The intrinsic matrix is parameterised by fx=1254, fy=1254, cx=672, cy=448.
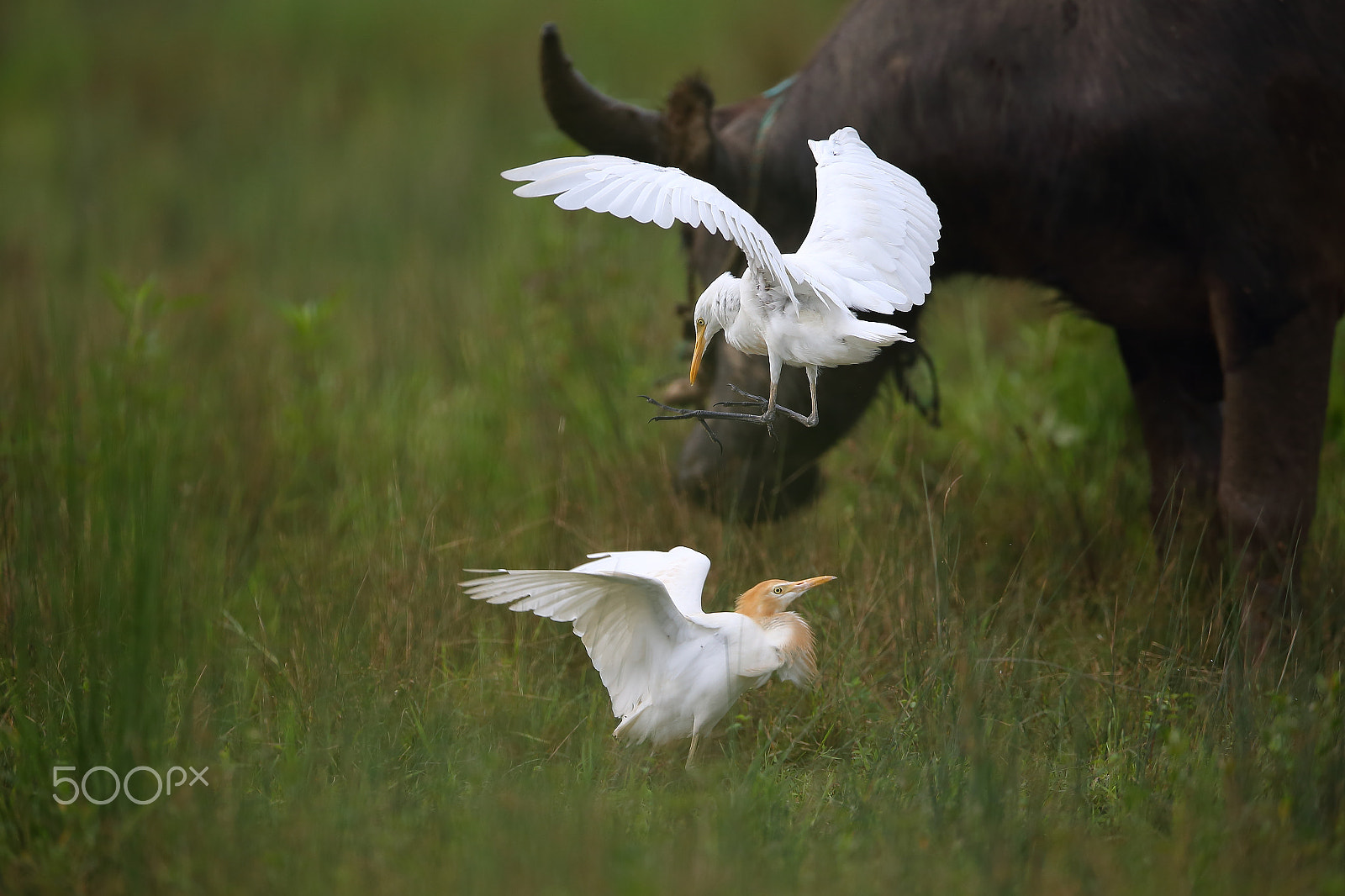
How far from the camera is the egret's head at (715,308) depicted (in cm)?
286

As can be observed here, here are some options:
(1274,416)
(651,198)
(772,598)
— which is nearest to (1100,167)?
(1274,416)

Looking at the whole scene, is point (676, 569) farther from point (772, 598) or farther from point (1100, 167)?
point (1100, 167)

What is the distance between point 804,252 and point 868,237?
0.51 feet

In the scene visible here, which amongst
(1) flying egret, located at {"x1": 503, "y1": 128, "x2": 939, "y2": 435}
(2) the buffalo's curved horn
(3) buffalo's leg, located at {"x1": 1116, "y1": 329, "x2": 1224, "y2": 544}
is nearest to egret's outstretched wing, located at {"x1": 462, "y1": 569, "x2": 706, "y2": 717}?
(1) flying egret, located at {"x1": 503, "y1": 128, "x2": 939, "y2": 435}

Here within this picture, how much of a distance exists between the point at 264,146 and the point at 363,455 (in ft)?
18.5

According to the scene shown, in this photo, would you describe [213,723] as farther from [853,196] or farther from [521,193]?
[853,196]

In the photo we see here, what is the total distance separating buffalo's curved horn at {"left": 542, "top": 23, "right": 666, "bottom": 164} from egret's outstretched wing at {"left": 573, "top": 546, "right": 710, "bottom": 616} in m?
1.39

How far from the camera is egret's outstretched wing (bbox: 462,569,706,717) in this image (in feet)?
9.41

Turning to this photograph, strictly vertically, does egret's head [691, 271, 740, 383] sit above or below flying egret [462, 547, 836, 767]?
above

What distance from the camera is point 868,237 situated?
288cm

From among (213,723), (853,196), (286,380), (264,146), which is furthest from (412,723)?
(264,146)

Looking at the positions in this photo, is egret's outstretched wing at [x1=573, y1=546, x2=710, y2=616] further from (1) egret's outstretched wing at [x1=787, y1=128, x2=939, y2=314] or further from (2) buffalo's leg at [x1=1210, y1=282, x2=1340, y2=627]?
(2) buffalo's leg at [x1=1210, y1=282, x2=1340, y2=627]

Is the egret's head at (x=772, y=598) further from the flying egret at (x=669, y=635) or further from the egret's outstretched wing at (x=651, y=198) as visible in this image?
the egret's outstretched wing at (x=651, y=198)

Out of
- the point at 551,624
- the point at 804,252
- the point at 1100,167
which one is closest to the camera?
the point at 804,252
